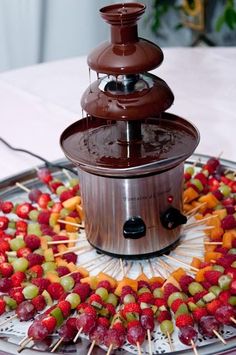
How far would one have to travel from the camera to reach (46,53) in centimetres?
400

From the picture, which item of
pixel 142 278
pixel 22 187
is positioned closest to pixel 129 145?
pixel 142 278

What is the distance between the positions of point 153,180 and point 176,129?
17 cm

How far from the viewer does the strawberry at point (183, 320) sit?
1121mm

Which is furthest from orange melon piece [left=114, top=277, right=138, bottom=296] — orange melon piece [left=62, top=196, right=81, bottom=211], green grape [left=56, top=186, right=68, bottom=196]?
green grape [left=56, top=186, right=68, bottom=196]

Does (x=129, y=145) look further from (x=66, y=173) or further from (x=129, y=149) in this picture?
(x=66, y=173)

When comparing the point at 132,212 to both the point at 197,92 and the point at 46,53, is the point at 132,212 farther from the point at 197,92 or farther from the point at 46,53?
the point at 46,53

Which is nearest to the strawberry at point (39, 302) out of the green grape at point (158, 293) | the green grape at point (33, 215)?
the green grape at point (158, 293)

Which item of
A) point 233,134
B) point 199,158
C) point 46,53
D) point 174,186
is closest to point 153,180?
point 174,186

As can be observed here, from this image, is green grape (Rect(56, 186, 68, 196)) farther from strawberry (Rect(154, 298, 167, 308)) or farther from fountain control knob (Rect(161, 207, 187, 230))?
strawberry (Rect(154, 298, 167, 308))

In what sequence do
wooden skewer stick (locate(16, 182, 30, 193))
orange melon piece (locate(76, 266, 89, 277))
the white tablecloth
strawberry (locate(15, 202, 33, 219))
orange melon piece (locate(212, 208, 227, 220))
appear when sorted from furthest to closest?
1. the white tablecloth
2. wooden skewer stick (locate(16, 182, 30, 193))
3. strawberry (locate(15, 202, 33, 219))
4. orange melon piece (locate(212, 208, 227, 220))
5. orange melon piece (locate(76, 266, 89, 277))

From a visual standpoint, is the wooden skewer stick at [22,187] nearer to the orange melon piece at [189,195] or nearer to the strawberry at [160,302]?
the orange melon piece at [189,195]

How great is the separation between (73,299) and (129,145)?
30 centimetres

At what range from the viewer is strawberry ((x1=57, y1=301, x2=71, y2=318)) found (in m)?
1.18

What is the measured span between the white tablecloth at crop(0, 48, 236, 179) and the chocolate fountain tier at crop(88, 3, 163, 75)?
66 centimetres
